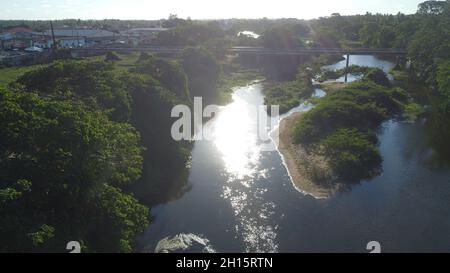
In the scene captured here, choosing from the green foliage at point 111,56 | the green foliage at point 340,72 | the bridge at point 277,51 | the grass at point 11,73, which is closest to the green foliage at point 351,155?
the green foliage at point 340,72


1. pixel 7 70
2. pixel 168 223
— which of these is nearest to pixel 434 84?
pixel 168 223

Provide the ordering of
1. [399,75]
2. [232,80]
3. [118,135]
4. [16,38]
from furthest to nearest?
[16,38] → [232,80] → [399,75] → [118,135]

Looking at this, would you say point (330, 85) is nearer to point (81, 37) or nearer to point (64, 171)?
point (64, 171)

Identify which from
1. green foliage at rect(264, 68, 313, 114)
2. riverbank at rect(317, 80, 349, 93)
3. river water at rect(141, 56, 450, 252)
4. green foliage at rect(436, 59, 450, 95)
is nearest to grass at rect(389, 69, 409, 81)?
riverbank at rect(317, 80, 349, 93)

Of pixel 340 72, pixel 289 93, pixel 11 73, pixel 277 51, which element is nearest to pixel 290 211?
pixel 289 93

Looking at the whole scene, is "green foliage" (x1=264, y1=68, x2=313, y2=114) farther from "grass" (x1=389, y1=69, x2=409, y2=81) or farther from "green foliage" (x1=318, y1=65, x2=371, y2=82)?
"grass" (x1=389, y1=69, x2=409, y2=81)

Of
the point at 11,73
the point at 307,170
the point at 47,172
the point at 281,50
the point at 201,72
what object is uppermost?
the point at 281,50
